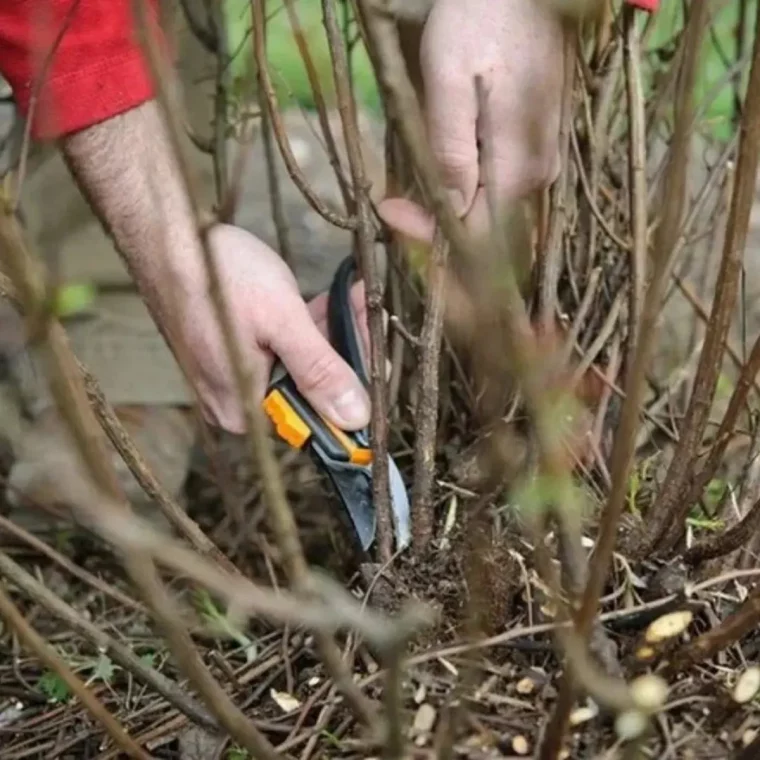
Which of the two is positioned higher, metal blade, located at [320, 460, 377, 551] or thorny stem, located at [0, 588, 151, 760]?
thorny stem, located at [0, 588, 151, 760]

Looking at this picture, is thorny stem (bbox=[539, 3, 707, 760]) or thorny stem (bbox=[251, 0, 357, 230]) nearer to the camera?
thorny stem (bbox=[539, 3, 707, 760])

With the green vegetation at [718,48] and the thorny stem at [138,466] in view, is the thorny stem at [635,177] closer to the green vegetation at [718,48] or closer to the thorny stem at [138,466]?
the green vegetation at [718,48]

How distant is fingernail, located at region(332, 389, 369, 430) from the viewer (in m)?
1.19

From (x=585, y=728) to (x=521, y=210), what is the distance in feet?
1.86

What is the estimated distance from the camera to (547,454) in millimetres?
756

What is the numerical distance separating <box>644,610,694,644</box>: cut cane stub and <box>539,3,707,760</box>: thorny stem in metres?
0.17

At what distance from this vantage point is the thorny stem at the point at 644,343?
646mm

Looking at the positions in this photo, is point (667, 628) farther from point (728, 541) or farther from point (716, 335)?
point (716, 335)

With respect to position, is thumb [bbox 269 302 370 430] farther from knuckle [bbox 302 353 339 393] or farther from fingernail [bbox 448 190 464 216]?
fingernail [bbox 448 190 464 216]

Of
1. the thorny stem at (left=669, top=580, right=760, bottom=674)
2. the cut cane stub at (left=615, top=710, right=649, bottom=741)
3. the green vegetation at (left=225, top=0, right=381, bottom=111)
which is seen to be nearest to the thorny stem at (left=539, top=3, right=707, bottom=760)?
the cut cane stub at (left=615, top=710, right=649, bottom=741)

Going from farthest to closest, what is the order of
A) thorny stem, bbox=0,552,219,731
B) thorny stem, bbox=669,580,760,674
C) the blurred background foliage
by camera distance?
the blurred background foliage
thorny stem, bbox=0,552,219,731
thorny stem, bbox=669,580,760,674

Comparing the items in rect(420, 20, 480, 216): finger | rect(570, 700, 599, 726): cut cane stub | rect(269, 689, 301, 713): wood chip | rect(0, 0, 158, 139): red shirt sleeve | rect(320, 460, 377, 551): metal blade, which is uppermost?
rect(0, 0, 158, 139): red shirt sleeve

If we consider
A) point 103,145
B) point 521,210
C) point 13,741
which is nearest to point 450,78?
point 521,210

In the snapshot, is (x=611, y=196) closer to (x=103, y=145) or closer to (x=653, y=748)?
(x=103, y=145)
